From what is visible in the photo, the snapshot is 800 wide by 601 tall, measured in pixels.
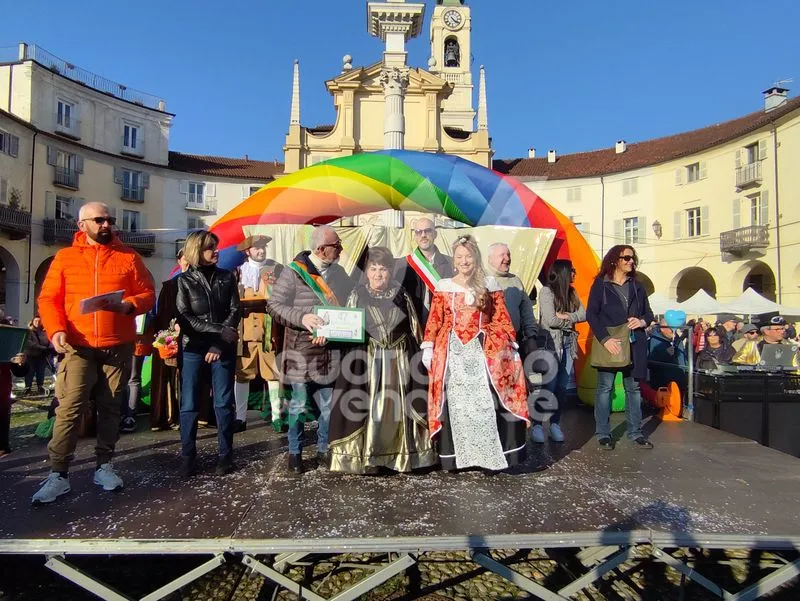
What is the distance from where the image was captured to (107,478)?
344 cm

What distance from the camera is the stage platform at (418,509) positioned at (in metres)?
2.62

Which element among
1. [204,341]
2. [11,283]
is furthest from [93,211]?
[11,283]

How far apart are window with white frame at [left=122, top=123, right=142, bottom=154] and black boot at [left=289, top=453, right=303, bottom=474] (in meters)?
34.8

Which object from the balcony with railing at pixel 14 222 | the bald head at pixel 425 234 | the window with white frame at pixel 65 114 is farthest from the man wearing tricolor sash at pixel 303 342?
the window with white frame at pixel 65 114

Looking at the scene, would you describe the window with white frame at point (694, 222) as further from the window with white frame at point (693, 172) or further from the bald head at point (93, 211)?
the bald head at point (93, 211)

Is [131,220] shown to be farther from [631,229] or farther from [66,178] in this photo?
[631,229]

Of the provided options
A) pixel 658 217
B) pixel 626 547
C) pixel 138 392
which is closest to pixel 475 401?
pixel 626 547

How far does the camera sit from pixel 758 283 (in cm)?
2823

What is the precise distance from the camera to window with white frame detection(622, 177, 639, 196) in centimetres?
3403

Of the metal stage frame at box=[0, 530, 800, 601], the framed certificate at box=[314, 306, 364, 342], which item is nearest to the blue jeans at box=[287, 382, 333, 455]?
the framed certificate at box=[314, 306, 364, 342]

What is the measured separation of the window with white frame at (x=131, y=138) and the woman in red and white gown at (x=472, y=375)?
1382 inches

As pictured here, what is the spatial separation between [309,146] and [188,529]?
31.7m

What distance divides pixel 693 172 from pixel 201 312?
1319 inches

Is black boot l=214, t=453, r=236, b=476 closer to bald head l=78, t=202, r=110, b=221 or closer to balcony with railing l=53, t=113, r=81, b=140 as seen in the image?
bald head l=78, t=202, r=110, b=221
